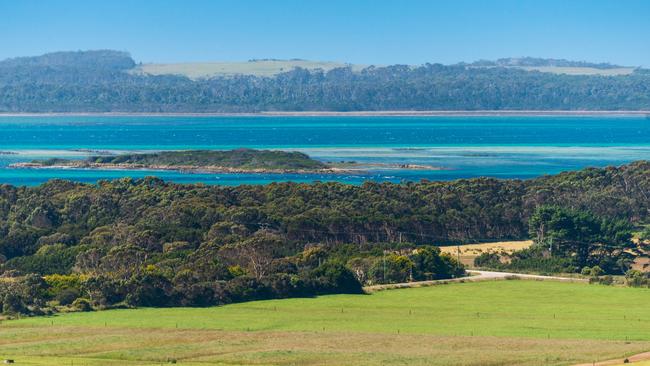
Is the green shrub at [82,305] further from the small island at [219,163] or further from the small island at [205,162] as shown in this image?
the small island at [205,162]

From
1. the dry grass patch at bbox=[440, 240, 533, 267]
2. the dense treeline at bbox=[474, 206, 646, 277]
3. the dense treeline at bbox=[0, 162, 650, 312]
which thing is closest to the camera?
the dense treeline at bbox=[0, 162, 650, 312]

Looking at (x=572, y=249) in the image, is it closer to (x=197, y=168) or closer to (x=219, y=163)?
(x=197, y=168)

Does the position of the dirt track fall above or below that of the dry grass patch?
above

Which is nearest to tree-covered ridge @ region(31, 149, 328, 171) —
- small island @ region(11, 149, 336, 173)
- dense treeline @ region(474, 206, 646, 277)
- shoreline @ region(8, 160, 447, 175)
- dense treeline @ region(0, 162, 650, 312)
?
small island @ region(11, 149, 336, 173)

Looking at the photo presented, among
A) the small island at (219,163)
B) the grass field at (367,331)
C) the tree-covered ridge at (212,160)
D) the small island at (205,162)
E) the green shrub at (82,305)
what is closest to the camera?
the grass field at (367,331)

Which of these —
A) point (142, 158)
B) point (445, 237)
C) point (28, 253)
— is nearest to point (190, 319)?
point (28, 253)

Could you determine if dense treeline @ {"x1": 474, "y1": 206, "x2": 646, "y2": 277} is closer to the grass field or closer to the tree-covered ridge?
the grass field

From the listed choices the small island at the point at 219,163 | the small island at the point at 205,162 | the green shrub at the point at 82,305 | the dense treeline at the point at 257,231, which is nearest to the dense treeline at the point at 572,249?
the dense treeline at the point at 257,231
